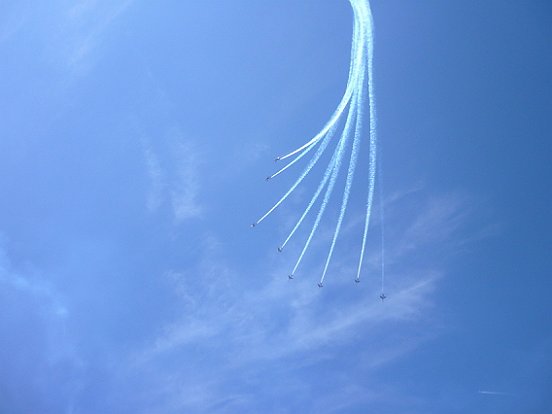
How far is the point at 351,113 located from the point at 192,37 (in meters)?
4.01

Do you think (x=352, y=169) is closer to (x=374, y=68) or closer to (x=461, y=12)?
(x=374, y=68)

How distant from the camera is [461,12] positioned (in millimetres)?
13109

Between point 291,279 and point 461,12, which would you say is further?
point 291,279

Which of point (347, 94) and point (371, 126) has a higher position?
point (347, 94)

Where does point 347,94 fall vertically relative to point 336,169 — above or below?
above

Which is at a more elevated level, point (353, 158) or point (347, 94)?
point (347, 94)

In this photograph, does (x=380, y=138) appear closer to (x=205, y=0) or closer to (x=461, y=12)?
(x=461, y=12)

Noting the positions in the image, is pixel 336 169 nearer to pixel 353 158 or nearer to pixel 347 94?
pixel 353 158

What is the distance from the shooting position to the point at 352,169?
13492mm

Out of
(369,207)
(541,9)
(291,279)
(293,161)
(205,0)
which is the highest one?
(205,0)

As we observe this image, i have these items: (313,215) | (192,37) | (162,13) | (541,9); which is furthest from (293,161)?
(541,9)

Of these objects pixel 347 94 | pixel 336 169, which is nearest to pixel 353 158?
pixel 336 169

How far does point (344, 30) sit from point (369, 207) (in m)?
4.01

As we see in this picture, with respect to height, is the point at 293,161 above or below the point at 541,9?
below
